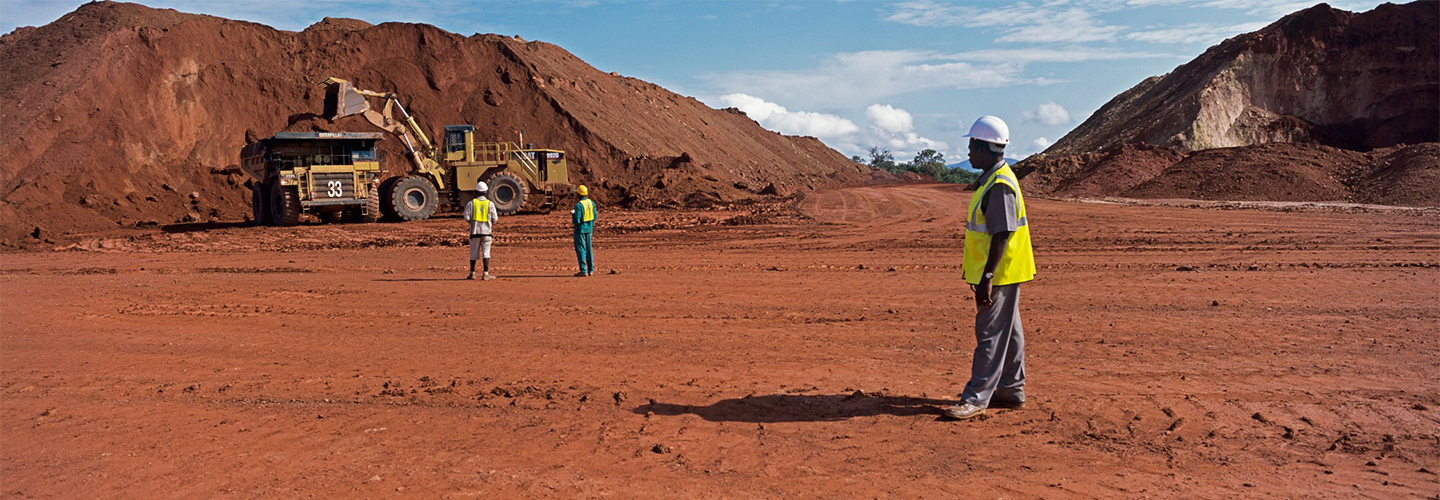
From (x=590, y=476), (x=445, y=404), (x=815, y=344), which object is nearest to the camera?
(x=590, y=476)

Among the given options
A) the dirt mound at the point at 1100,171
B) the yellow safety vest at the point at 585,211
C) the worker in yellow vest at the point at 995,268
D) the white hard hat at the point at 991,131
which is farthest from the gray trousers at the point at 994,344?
the dirt mound at the point at 1100,171

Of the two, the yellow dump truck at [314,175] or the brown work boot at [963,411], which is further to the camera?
the yellow dump truck at [314,175]

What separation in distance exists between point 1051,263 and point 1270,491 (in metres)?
9.82

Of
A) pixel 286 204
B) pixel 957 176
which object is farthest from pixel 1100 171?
pixel 957 176

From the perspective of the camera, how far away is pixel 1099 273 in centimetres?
1291

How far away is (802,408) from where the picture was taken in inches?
246

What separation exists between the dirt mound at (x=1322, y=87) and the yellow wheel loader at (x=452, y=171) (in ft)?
96.0

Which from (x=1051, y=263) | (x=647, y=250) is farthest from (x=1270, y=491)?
(x=647, y=250)

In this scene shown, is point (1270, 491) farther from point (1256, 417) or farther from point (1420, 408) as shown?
point (1420, 408)

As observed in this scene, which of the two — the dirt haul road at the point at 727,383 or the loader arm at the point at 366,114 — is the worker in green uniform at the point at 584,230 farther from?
the loader arm at the point at 366,114

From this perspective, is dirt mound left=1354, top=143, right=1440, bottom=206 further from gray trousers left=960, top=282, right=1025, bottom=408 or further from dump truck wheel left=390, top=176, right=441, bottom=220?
dump truck wheel left=390, top=176, right=441, bottom=220

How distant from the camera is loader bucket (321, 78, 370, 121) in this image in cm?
2767

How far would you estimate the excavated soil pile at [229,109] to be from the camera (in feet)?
105

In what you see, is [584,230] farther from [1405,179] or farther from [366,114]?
[1405,179]
